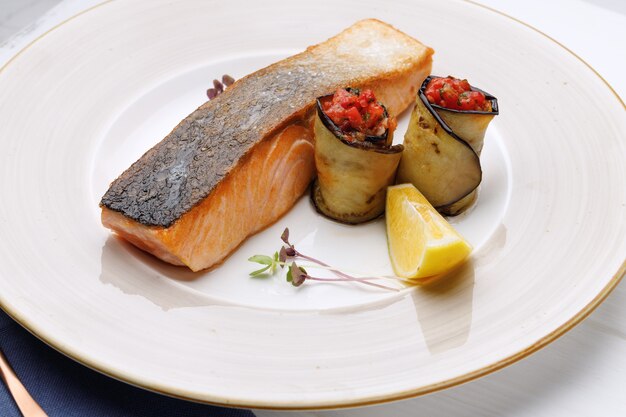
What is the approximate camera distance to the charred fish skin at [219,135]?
2330 millimetres

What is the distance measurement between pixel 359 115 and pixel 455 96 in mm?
385

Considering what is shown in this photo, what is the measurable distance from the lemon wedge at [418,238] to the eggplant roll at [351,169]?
96 mm

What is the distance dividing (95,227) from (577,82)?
7.66ft

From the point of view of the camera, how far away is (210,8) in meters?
3.60

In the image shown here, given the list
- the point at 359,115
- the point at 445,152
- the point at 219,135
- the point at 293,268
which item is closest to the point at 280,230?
the point at 293,268

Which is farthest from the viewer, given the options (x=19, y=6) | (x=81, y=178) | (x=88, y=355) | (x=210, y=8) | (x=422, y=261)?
(x=19, y=6)

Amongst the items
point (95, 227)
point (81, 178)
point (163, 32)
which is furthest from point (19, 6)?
point (95, 227)

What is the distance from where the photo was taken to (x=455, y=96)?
96.6 inches

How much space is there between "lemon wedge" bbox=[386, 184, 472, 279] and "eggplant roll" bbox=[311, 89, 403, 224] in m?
0.10

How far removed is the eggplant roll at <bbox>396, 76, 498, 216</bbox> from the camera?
2451mm

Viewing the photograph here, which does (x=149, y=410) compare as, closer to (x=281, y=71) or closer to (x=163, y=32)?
(x=281, y=71)

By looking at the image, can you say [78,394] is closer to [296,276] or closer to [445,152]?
[296,276]

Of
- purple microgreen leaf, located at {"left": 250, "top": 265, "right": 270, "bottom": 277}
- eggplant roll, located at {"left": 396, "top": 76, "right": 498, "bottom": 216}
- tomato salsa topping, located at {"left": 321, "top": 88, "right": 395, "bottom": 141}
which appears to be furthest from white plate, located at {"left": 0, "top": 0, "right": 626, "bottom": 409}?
tomato salsa topping, located at {"left": 321, "top": 88, "right": 395, "bottom": 141}

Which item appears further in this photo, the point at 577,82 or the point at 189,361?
the point at 577,82
